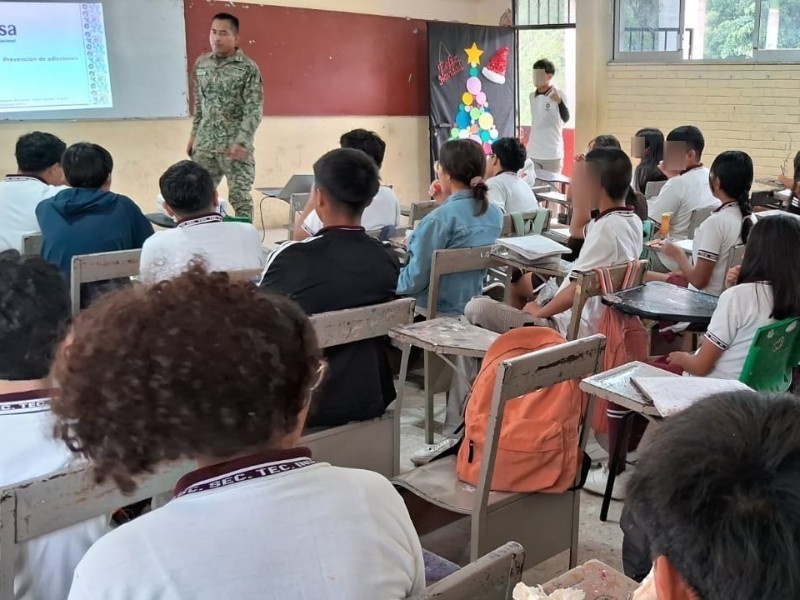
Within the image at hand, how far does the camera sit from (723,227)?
3465 millimetres

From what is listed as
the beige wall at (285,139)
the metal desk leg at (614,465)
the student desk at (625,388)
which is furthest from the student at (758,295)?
the beige wall at (285,139)

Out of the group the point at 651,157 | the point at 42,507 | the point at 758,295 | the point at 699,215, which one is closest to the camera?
the point at 42,507

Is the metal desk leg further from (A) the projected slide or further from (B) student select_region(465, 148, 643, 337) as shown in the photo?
(A) the projected slide

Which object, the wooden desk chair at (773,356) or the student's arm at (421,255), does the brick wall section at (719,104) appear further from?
the wooden desk chair at (773,356)

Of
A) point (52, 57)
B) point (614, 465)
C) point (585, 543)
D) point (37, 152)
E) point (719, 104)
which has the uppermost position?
point (52, 57)

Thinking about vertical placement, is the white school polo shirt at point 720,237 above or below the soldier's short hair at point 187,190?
below

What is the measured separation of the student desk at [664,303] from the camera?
2.68 metres

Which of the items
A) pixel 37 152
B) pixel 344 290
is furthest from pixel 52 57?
pixel 344 290

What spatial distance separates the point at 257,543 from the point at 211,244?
228cm

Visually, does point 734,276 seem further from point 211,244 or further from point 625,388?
point 211,244

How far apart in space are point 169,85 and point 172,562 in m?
6.87

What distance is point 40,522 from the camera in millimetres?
1284

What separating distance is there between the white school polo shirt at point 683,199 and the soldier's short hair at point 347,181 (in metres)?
2.55

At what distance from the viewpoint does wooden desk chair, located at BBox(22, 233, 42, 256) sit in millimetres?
3686
